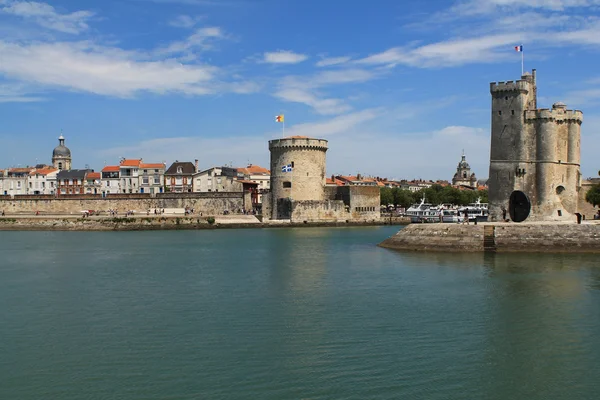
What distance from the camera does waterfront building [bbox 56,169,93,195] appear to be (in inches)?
2832

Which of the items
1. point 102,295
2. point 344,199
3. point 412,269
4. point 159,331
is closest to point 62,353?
point 159,331

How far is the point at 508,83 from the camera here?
31344 mm

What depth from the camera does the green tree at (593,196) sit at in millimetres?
34219

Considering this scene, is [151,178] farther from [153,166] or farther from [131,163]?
[131,163]

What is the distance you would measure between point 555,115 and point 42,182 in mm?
60470

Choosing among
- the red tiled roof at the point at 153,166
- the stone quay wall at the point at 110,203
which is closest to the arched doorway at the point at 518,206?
the stone quay wall at the point at 110,203

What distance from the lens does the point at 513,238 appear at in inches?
1079

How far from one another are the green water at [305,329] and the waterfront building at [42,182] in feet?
168

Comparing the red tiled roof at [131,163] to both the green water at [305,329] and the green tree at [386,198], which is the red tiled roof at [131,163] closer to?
the green tree at [386,198]

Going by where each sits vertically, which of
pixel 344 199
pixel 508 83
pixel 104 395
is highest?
pixel 508 83

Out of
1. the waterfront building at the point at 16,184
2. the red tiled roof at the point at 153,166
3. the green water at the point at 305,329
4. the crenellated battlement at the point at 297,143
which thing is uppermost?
the crenellated battlement at the point at 297,143

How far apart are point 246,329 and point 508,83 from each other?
2251cm

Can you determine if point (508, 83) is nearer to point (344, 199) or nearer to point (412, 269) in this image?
point (412, 269)

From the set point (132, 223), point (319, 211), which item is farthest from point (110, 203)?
point (319, 211)
